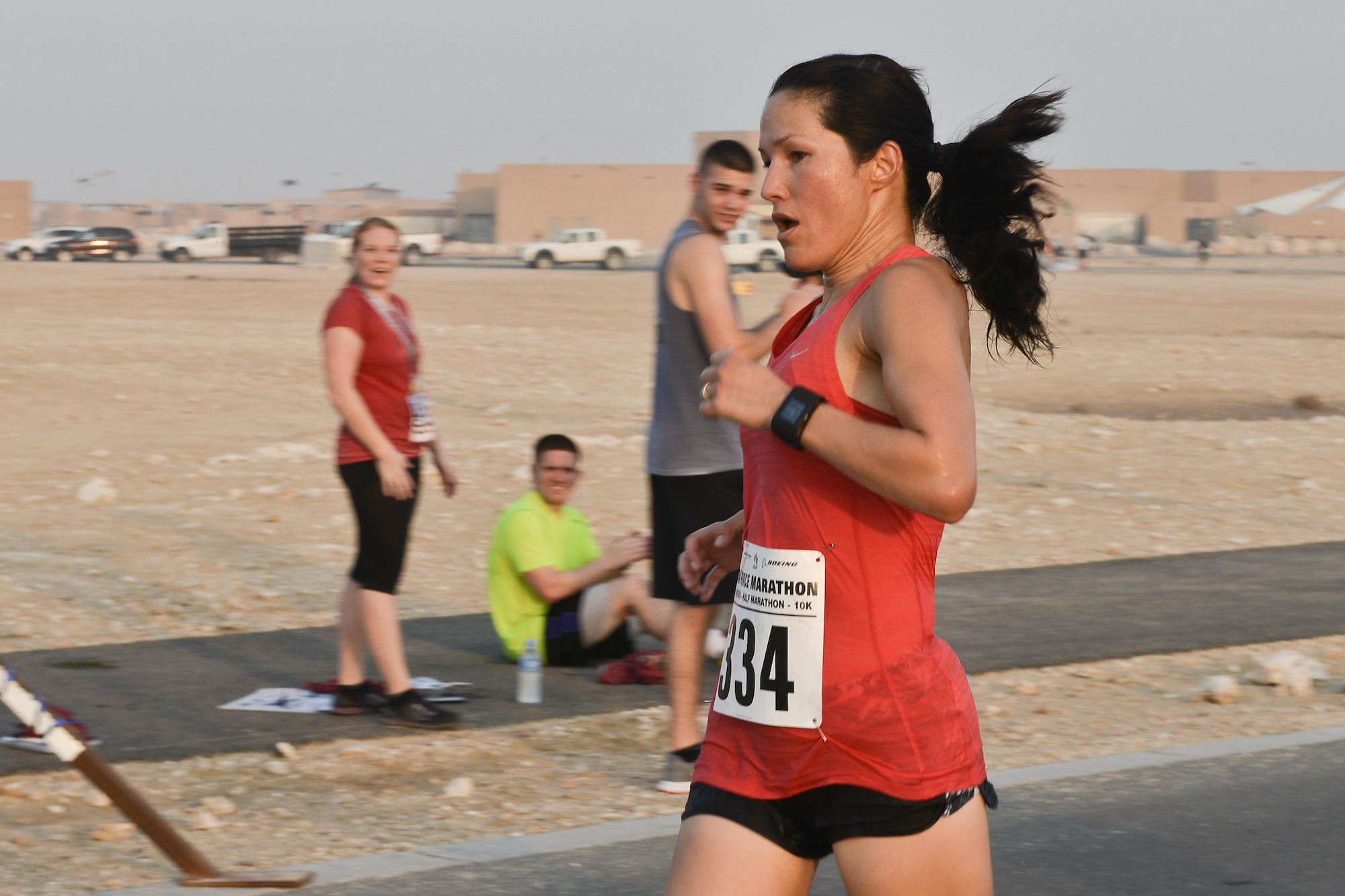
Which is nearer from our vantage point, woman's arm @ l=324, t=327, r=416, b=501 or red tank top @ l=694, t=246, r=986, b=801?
red tank top @ l=694, t=246, r=986, b=801

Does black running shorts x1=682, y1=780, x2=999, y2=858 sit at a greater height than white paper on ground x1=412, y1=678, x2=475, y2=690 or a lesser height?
greater

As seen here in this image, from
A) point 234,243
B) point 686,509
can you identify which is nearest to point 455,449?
point 686,509

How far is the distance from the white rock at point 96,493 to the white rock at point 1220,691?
7698 millimetres

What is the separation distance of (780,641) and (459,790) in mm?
3063

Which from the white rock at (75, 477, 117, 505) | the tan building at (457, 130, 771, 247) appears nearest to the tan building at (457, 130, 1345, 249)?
the tan building at (457, 130, 771, 247)

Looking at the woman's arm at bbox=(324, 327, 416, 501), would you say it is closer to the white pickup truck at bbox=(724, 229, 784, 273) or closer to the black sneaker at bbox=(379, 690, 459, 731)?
the black sneaker at bbox=(379, 690, 459, 731)

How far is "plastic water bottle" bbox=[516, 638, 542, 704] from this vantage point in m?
6.49

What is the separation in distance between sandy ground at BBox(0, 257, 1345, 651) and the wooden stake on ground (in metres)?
3.35

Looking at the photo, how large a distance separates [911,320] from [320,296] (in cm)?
3439

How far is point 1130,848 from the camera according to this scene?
4.87 metres

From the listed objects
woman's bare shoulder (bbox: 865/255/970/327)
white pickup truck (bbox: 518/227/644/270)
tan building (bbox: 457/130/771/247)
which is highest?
tan building (bbox: 457/130/771/247)

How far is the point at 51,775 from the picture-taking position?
5.37 metres

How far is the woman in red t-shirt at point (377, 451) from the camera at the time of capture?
233 inches

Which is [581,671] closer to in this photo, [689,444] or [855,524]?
[689,444]
